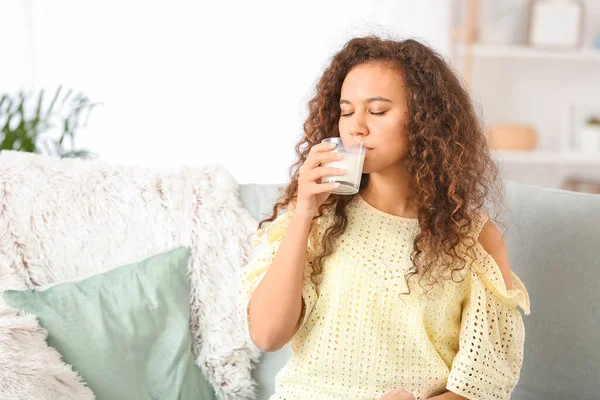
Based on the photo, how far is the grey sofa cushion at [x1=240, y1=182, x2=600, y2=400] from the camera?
1.60 meters

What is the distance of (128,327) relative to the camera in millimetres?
1638

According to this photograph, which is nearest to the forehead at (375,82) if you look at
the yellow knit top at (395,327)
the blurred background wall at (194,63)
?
the yellow knit top at (395,327)

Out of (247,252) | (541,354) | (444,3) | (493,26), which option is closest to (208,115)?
(444,3)

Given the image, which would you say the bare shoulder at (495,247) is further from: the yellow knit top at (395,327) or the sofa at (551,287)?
the sofa at (551,287)

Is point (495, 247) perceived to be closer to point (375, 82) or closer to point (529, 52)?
point (375, 82)

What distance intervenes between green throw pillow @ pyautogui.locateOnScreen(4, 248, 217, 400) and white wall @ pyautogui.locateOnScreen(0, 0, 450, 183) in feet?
6.36

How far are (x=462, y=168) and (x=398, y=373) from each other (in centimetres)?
39

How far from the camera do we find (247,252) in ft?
5.78

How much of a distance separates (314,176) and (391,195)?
243 mm

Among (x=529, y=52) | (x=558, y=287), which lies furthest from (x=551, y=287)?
(x=529, y=52)

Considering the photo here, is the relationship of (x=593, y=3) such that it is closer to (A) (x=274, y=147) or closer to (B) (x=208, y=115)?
(A) (x=274, y=147)

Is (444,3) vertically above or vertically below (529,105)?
above

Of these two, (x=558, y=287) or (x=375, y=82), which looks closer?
(x=375, y=82)

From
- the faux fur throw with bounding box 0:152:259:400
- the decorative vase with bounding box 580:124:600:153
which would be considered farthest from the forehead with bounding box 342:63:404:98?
the decorative vase with bounding box 580:124:600:153
